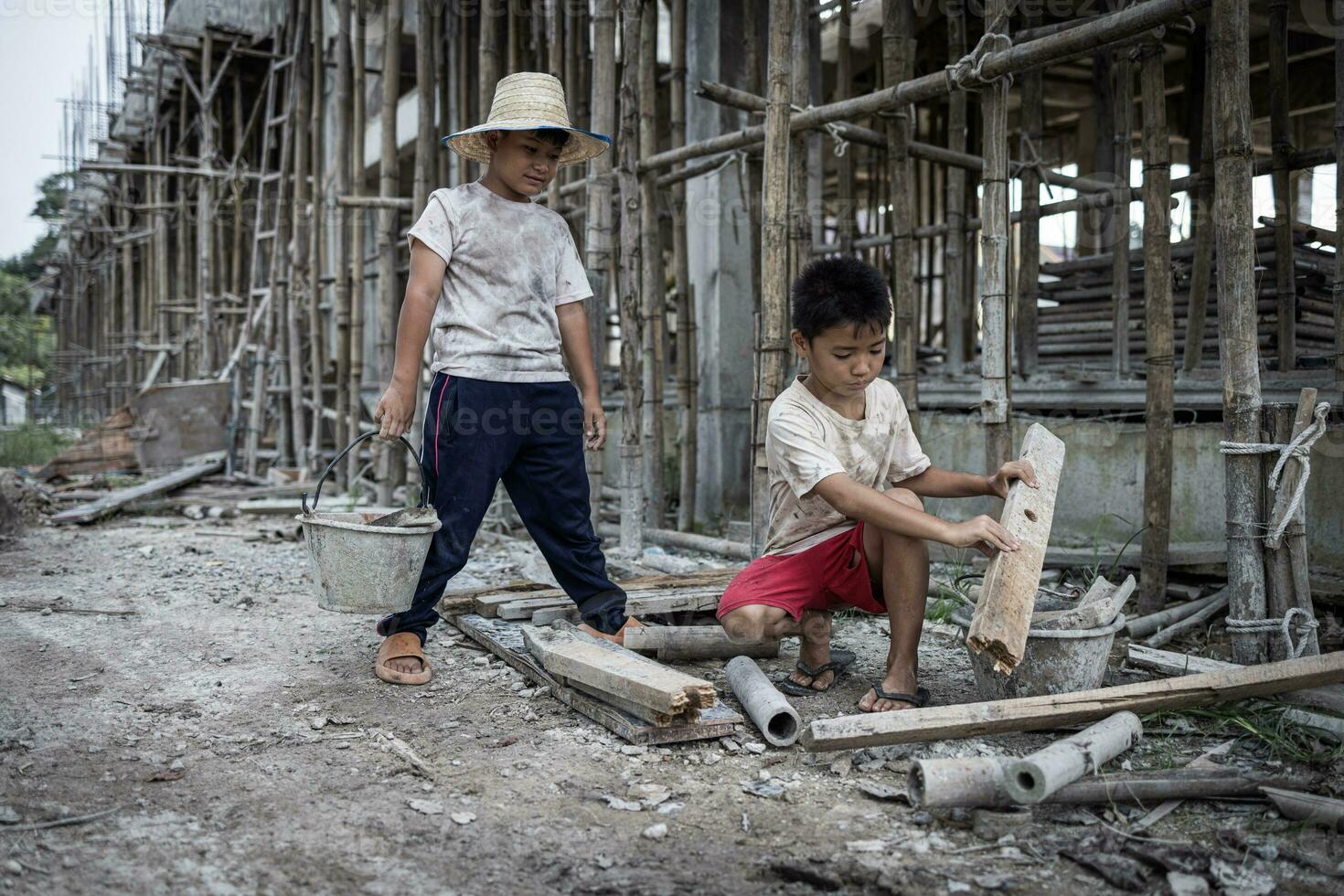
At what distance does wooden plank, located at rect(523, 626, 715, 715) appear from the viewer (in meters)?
2.47

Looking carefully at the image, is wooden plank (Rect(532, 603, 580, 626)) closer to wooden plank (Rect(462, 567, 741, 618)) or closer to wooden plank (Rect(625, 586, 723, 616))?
wooden plank (Rect(462, 567, 741, 618))

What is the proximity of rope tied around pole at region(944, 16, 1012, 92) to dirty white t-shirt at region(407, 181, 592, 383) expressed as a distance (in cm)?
152

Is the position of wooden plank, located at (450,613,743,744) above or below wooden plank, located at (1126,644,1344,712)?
below

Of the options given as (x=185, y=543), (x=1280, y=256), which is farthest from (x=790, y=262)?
(x=185, y=543)

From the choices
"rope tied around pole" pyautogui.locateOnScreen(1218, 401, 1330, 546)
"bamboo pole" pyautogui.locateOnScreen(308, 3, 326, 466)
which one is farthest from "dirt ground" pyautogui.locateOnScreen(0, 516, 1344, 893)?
"bamboo pole" pyautogui.locateOnScreen(308, 3, 326, 466)

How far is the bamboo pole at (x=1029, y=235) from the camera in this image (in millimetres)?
4922

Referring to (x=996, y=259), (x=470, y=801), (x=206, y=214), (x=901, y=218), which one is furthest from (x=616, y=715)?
(x=206, y=214)

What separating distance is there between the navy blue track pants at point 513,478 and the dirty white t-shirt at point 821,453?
69 cm

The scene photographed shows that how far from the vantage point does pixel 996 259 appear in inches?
132

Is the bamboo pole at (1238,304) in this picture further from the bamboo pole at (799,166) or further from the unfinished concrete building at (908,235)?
the bamboo pole at (799,166)

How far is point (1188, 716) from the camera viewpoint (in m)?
2.56

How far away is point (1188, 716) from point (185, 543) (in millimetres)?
5468

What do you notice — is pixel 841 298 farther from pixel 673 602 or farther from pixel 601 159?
pixel 601 159

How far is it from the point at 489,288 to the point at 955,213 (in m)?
3.46
